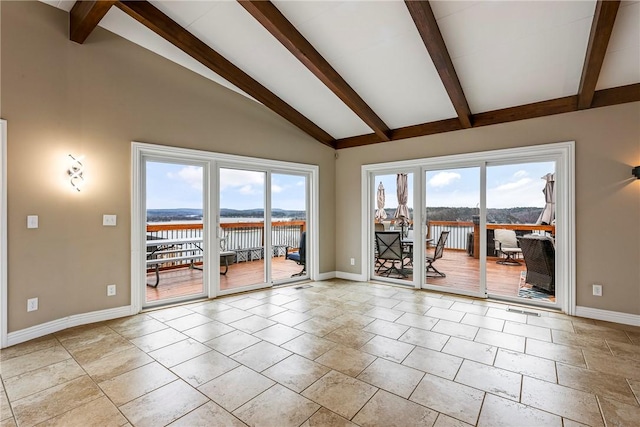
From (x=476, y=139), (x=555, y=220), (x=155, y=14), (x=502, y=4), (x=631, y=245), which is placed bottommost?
(x=631, y=245)

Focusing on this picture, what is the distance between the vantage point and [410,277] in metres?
5.34

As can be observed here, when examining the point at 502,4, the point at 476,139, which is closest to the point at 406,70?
the point at 502,4

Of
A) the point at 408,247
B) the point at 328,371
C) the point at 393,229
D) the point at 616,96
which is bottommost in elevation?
the point at 328,371

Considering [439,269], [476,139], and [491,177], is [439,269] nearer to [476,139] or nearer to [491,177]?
[491,177]

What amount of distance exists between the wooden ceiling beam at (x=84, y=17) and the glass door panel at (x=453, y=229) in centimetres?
452

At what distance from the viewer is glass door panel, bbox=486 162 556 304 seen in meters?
4.06

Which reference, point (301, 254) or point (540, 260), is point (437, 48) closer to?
point (540, 260)

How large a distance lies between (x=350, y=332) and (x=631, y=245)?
328 cm

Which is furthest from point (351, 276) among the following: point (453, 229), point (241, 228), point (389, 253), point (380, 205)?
point (241, 228)

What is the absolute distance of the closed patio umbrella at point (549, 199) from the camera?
3.97 m

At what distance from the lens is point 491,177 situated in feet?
14.4

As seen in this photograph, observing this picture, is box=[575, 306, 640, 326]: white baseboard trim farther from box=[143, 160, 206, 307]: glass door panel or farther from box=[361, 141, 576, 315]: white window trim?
box=[143, 160, 206, 307]: glass door panel

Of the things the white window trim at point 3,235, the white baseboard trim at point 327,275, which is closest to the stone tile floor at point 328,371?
the white window trim at point 3,235

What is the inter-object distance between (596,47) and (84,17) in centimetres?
484
